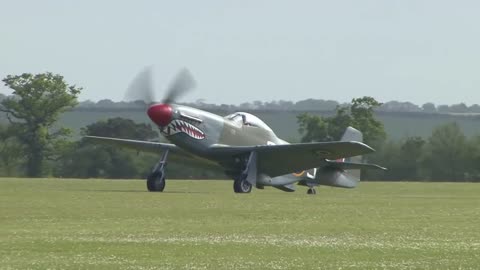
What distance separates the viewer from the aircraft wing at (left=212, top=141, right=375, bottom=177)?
34.4 metres

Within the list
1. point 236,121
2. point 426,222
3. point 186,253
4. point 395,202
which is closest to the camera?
point 186,253

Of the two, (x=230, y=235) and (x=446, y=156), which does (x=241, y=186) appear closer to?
(x=230, y=235)

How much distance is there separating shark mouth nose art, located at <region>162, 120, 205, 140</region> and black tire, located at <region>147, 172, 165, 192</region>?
1.31 meters

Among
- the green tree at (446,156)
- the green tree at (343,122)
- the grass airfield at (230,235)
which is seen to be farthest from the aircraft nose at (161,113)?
the green tree at (343,122)

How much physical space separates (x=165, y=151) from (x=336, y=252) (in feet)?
71.0

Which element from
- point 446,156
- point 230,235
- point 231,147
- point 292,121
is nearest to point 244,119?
point 231,147

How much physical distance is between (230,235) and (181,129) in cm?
1698

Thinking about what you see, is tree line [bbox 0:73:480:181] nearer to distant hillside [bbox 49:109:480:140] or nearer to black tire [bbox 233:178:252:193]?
distant hillside [bbox 49:109:480:140]

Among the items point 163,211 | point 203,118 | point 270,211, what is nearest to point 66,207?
point 163,211

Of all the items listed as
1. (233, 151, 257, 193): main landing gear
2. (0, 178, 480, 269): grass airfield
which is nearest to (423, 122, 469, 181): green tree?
(233, 151, 257, 193): main landing gear

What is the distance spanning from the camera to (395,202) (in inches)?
1152

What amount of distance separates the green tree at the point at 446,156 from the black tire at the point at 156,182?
110 feet

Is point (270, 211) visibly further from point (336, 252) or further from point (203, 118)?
point (203, 118)

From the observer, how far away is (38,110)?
72.7 m
